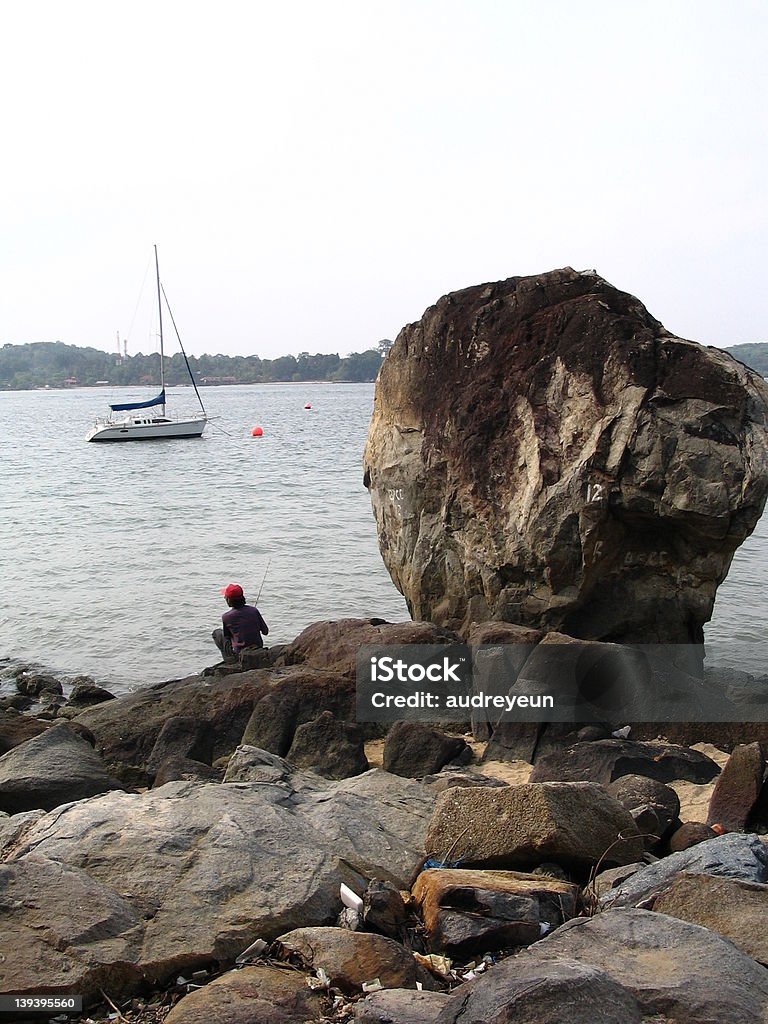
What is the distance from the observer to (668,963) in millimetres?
4035

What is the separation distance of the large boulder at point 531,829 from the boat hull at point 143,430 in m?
48.9

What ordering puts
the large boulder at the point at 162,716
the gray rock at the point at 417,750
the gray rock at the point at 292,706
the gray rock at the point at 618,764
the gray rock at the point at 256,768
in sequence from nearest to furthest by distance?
the gray rock at the point at 256,768
the gray rock at the point at 618,764
the gray rock at the point at 417,750
the gray rock at the point at 292,706
the large boulder at the point at 162,716

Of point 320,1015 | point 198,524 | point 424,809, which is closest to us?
point 320,1015

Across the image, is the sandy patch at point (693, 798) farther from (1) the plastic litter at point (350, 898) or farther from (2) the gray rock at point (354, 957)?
(2) the gray rock at point (354, 957)

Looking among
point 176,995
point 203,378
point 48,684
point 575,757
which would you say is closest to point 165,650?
point 48,684

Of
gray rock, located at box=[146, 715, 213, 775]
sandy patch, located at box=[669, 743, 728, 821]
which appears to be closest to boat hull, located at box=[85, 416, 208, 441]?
gray rock, located at box=[146, 715, 213, 775]

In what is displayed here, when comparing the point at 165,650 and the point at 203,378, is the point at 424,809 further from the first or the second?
the point at 203,378

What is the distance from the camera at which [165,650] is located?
15320 mm

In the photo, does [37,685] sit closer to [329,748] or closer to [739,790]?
[329,748]

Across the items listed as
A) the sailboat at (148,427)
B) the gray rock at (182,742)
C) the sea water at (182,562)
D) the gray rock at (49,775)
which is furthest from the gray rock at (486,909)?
the sailboat at (148,427)

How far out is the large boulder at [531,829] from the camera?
226 inches

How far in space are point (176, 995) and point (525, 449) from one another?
25.1ft

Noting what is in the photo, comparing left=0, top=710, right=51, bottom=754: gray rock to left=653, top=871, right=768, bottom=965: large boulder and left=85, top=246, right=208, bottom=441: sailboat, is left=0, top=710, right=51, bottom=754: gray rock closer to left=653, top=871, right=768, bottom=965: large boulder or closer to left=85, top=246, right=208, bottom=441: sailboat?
left=653, top=871, right=768, bottom=965: large boulder

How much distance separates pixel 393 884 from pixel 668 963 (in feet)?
6.62
